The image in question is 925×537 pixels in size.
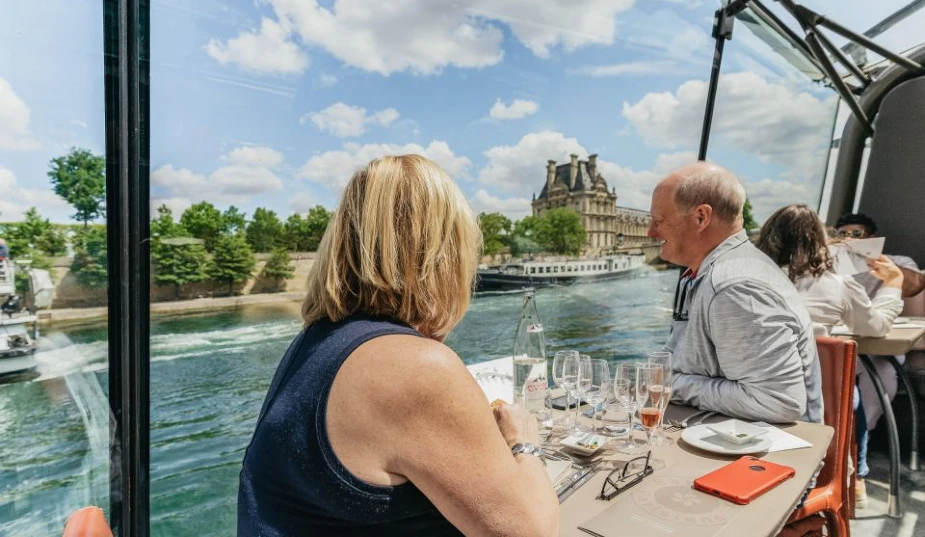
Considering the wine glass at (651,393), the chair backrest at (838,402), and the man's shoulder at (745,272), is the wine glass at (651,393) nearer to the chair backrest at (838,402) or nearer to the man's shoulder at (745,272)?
the man's shoulder at (745,272)

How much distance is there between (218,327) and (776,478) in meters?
5.86

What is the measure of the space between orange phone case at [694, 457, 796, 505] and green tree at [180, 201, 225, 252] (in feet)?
18.8

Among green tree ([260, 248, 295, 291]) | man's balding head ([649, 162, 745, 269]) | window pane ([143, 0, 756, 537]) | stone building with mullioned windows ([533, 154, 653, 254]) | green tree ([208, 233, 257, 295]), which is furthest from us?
stone building with mullioned windows ([533, 154, 653, 254])

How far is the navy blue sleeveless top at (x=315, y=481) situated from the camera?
27.4 inches

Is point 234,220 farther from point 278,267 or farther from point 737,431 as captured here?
point 737,431

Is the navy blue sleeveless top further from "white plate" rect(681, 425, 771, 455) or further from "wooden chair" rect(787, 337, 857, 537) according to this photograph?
"wooden chair" rect(787, 337, 857, 537)

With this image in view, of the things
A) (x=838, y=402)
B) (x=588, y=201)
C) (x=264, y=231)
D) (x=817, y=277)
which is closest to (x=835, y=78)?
(x=817, y=277)

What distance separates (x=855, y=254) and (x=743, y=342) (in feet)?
8.22

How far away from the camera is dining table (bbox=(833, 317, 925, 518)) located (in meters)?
2.39

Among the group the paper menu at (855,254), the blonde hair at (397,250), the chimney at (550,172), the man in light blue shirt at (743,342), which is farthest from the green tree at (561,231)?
the blonde hair at (397,250)

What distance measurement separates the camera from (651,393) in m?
1.12

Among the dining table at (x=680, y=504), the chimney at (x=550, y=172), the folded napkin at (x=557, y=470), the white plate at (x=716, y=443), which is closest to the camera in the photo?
the dining table at (x=680, y=504)

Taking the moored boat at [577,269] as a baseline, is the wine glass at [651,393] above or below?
above

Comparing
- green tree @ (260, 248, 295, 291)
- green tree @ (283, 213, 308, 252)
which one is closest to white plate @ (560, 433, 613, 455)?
green tree @ (260, 248, 295, 291)
